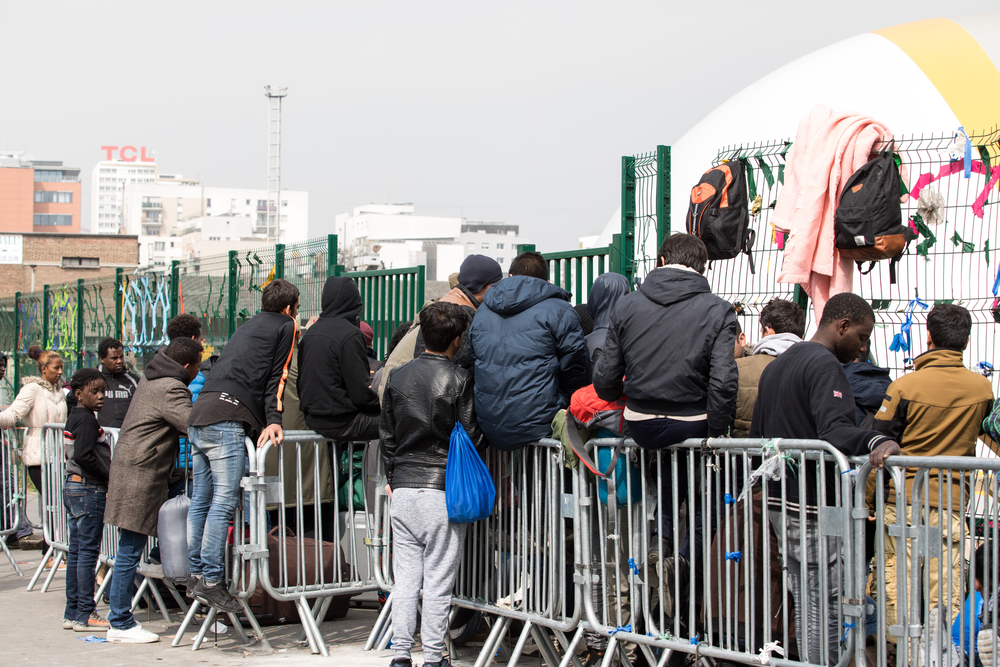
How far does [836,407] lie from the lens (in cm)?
456

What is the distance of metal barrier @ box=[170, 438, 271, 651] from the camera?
6.24m

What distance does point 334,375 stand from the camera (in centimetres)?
641

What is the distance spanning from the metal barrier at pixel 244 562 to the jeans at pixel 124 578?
0.42 metres

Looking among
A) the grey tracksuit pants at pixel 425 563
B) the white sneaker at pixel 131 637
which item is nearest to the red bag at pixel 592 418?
the grey tracksuit pants at pixel 425 563

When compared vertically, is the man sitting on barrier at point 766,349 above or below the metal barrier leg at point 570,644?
above

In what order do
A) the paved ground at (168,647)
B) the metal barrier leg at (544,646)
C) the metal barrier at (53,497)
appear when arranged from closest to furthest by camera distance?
the metal barrier leg at (544,646) < the paved ground at (168,647) < the metal barrier at (53,497)

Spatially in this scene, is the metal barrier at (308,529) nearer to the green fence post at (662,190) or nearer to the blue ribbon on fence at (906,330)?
the green fence post at (662,190)

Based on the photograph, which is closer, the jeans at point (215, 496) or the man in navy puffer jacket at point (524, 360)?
the man in navy puffer jacket at point (524, 360)

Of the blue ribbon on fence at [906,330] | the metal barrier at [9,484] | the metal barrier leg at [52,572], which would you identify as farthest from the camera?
the metal barrier at [9,484]

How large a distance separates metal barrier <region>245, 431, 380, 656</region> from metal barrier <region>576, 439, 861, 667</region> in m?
1.91

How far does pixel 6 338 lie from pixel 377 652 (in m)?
17.1

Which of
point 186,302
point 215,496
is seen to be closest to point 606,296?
point 215,496

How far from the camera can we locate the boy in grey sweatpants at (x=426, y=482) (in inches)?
214

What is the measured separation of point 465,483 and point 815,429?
1881mm
